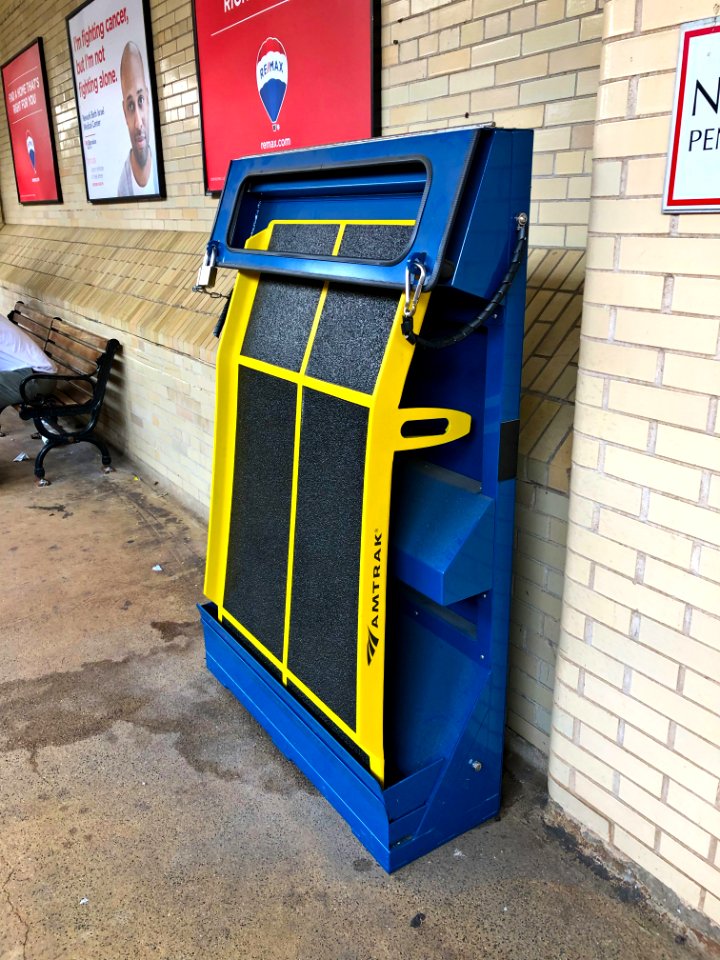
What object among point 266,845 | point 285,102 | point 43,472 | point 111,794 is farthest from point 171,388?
point 266,845

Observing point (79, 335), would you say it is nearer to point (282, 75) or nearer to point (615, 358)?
point (282, 75)

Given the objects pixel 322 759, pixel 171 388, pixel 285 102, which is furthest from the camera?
pixel 171 388

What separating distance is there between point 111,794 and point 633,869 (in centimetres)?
159

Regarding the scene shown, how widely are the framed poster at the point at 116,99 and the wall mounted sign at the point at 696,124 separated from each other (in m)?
4.33

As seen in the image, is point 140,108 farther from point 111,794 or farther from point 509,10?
point 111,794

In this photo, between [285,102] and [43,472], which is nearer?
[285,102]

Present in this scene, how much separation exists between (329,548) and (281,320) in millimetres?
715

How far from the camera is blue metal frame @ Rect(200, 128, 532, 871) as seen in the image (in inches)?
66.2

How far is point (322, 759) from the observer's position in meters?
2.27

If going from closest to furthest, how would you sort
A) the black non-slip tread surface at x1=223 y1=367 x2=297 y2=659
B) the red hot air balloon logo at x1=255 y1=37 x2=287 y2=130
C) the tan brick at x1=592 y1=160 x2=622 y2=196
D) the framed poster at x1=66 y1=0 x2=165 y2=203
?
1. the tan brick at x1=592 y1=160 x2=622 y2=196
2. the black non-slip tread surface at x1=223 y1=367 x2=297 y2=659
3. the red hot air balloon logo at x1=255 y1=37 x2=287 y2=130
4. the framed poster at x1=66 y1=0 x2=165 y2=203

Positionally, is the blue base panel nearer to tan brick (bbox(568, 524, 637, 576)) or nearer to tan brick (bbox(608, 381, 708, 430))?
tan brick (bbox(568, 524, 637, 576))

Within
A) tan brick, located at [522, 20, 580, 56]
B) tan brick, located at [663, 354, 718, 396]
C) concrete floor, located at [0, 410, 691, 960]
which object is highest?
tan brick, located at [522, 20, 580, 56]

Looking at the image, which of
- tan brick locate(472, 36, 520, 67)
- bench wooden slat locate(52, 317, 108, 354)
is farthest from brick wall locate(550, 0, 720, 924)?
bench wooden slat locate(52, 317, 108, 354)

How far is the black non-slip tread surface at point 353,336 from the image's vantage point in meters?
1.83
